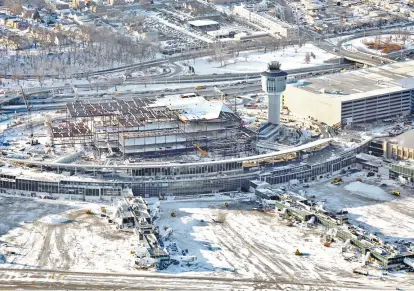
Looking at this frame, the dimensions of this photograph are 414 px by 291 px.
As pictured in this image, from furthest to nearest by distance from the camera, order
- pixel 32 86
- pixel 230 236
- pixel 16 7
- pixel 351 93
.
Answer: pixel 16 7 < pixel 32 86 < pixel 351 93 < pixel 230 236

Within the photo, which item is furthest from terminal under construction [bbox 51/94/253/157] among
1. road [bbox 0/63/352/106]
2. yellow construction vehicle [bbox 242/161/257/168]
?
road [bbox 0/63/352/106]

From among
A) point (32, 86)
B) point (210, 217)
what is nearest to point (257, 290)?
point (210, 217)

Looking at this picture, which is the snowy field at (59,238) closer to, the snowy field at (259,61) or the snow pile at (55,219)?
the snow pile at (55,219)

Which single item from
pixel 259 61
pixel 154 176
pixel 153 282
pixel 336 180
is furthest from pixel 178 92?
pixel 153 282

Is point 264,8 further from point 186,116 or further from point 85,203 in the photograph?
point 85,203

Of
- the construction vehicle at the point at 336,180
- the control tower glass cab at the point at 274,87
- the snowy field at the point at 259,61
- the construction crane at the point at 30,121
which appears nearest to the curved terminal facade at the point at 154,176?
the construction vehicle at the point at 336,180

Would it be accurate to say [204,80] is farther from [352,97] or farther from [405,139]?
[405,139]
